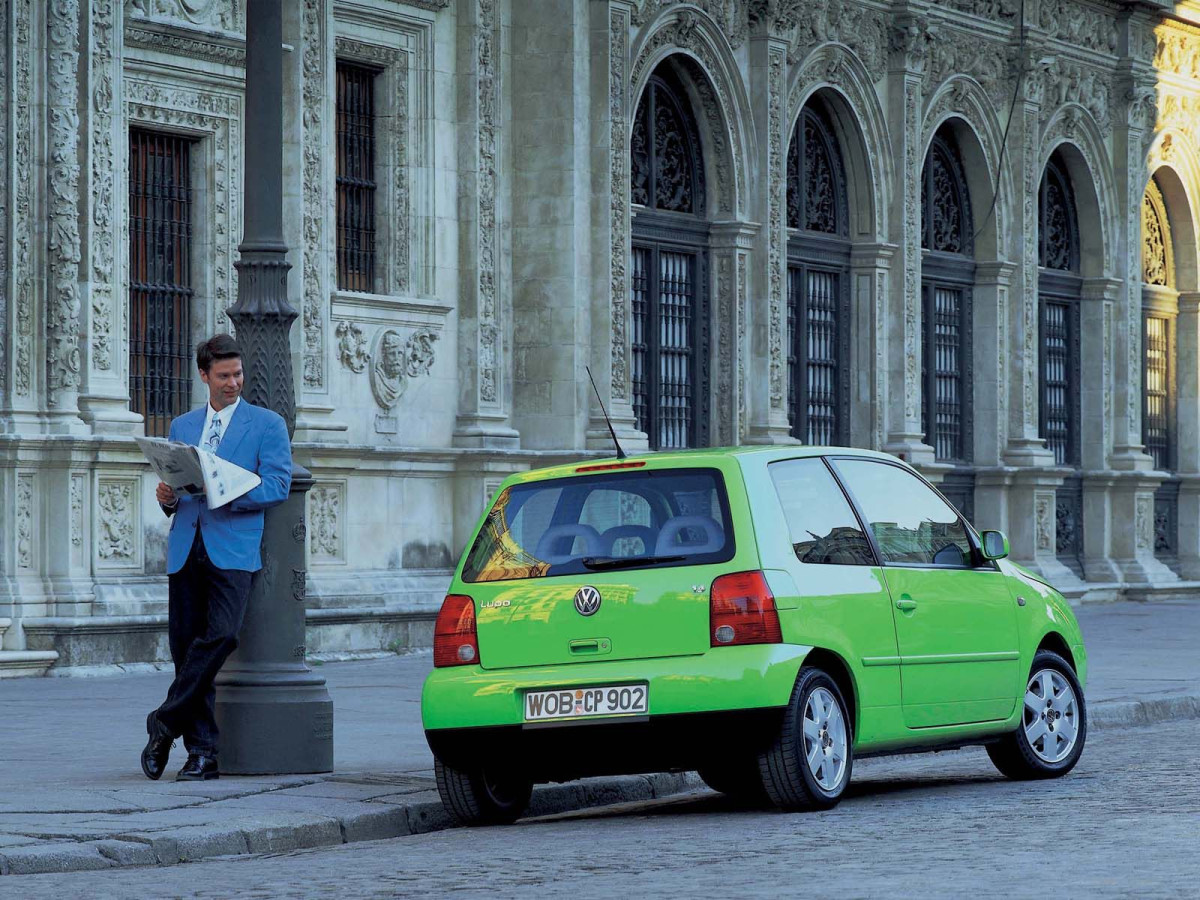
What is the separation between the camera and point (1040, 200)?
1282 inches

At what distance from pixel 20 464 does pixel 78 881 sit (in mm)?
9551

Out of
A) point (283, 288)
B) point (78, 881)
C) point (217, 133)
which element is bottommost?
point (78, 881)

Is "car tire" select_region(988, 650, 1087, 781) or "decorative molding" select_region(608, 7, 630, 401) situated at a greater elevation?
"decorative molding" select_region(608, 7, 630, 401)

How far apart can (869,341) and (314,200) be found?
10.1 metres

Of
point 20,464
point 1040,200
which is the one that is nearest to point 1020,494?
point 1040,200

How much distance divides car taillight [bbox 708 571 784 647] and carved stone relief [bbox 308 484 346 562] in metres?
10.6

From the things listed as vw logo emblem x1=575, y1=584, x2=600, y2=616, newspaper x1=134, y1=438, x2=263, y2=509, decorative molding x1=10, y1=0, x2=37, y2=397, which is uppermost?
decorative molding x1=10, y1=0, x2=37, y2=397

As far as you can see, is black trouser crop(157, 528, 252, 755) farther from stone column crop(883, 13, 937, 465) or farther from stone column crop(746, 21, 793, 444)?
stone column crop(883, 13, 937, 465)

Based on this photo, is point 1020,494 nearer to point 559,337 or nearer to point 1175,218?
point 1175,218

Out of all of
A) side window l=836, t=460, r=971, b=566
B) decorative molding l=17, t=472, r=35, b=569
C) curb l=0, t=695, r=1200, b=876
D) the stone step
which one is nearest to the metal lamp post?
curb l=0, t=695, r=1200, b=876

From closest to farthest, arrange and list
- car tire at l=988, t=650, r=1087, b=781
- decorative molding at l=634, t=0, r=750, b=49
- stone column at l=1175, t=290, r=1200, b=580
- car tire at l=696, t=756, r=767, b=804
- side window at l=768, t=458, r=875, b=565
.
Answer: car tire at l=696, t=756, r=767, b=804, side window at l=768, t=458, r=875, b=565, car tire at l=988, t=650, r=1087, b=781, decorative molding at l=634, t=0, r=750, b=49, stone column at l=1175, t=290, r=1200, b=580

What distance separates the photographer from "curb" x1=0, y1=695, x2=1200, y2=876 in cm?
857

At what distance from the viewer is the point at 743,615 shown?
32.1 ft

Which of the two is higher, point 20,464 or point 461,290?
point 461,290
